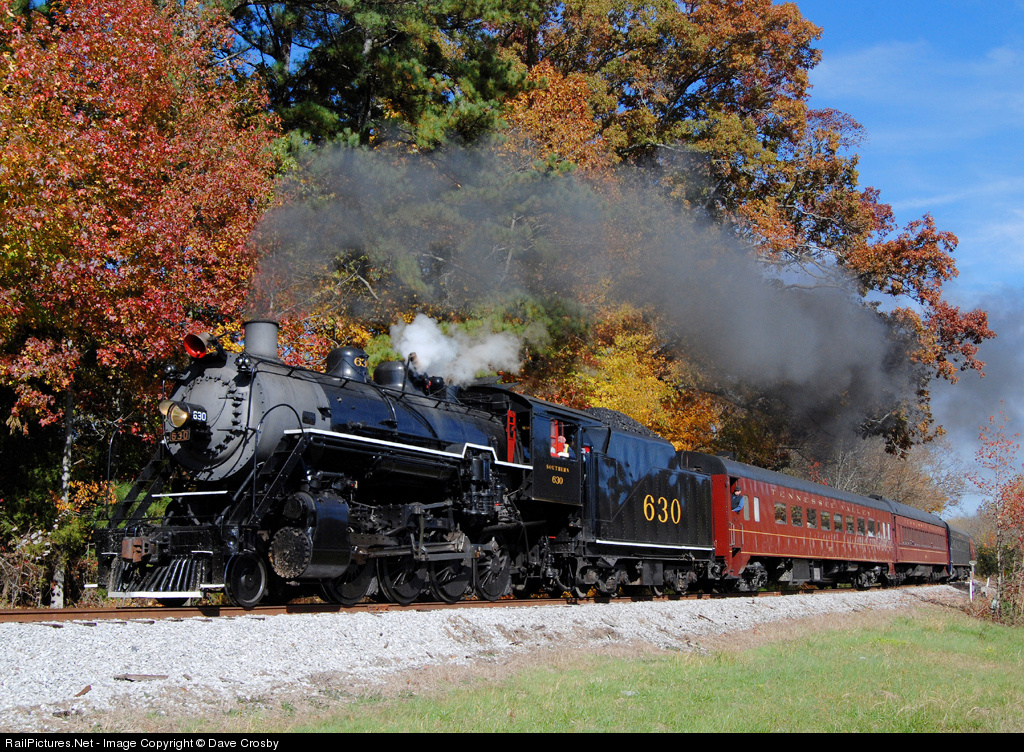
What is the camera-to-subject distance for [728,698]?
→ 7.33 metres

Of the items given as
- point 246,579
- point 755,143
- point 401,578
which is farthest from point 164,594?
point 755,143

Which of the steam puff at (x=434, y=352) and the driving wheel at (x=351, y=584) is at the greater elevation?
the steam puff at (x=434, y=352)

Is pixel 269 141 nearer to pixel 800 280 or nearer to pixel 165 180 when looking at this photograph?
pixel 165 180

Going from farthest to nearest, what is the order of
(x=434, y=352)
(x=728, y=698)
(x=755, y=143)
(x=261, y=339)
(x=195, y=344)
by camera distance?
1. (x=755, y=143)
2. (x=434, y=352)
3. (x=261, y=339)
4. (x=195, y=344)
5. (x=728, y=698)

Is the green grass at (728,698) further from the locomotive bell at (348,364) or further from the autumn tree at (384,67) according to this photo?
the autumn tree at (384,67)

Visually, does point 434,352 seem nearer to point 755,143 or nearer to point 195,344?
point 195,344

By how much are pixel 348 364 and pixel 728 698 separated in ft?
20.6

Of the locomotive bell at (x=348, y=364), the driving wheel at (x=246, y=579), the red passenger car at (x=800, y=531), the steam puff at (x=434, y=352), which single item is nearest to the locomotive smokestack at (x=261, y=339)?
the locomotive bell at (x=348, y=364)

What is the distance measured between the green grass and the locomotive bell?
4.51 m

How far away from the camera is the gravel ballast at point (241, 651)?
5641 millimetres

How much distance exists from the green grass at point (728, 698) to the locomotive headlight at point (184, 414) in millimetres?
4341

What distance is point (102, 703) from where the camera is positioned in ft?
18.1

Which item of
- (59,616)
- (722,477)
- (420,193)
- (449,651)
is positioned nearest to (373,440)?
(449,651)
